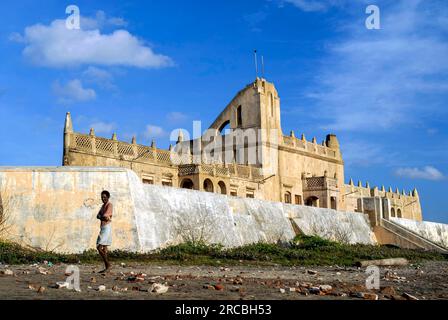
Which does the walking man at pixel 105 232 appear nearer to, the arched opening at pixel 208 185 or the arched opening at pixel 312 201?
the arched opening at pixel 208 185

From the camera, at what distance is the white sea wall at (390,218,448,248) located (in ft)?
127

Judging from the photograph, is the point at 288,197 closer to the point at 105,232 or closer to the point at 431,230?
the point at 431,230

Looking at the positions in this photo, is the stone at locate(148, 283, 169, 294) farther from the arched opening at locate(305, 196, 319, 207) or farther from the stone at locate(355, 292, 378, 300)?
the arched opening at locate(305, 196, 319, 207)

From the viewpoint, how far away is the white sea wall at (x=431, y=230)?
127 feet

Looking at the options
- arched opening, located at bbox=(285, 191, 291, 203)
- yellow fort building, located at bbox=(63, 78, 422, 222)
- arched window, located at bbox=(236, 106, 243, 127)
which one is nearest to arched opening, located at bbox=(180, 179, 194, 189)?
yellow fort building, located at bbox=(63, 78, 422, 222)

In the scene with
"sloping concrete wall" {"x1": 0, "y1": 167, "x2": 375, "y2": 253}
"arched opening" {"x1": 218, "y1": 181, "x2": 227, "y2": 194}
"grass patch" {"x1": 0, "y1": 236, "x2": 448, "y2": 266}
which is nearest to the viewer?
"grass patch" {"x1": 0, "y1": 236, "x2": 448, "y2": 266}

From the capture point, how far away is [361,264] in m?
16.1

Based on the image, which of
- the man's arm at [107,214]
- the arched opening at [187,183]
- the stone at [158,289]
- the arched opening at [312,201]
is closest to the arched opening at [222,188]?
the arched opening at [187,183]

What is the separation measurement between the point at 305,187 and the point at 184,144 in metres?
10.4

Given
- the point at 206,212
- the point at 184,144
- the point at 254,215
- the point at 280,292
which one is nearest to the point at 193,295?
the point at 280,292

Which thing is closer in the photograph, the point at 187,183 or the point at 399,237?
the point at 399,237

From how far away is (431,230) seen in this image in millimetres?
41625

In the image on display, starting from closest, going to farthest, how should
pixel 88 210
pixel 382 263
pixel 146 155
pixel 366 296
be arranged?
pixel 366 296 → pixel 88 210 → pixel 382 263 → pixel 146 155

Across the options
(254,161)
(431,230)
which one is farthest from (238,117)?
(431,230)
